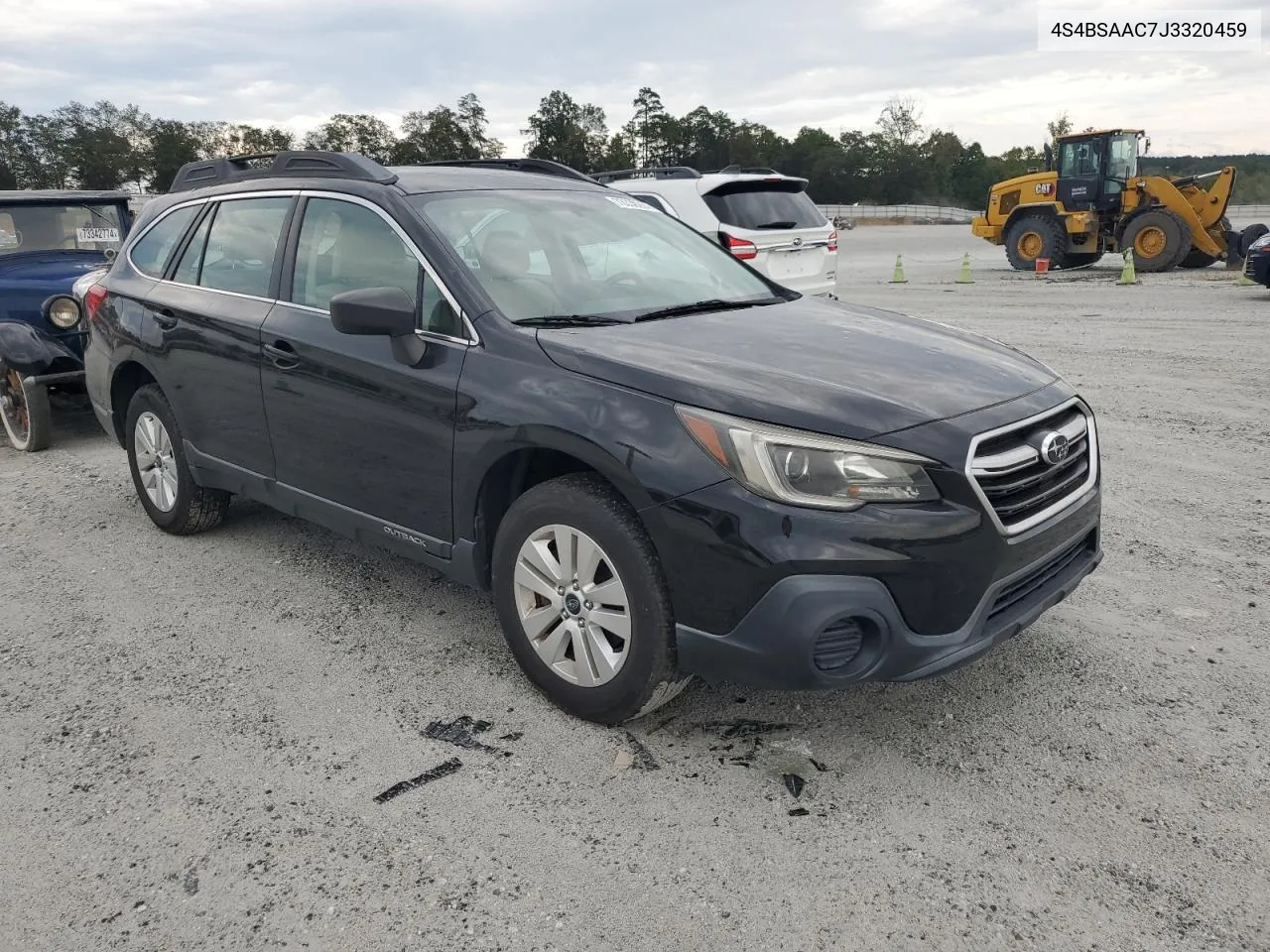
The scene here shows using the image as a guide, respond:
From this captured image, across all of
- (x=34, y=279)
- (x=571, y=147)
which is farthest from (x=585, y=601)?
(x=571, y=147)

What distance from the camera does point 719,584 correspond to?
2.75 metres

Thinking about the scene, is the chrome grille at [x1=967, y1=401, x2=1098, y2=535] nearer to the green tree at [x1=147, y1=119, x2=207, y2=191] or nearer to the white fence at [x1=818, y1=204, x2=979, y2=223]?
the white fence at [x1=818, y1=204, x2=979, y2=223]

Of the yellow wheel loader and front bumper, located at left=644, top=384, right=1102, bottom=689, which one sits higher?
the yellow wheel loader

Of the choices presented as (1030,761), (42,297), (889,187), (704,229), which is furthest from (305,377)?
(889,187)

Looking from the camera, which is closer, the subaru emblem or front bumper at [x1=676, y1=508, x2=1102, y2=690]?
front bumper at [x1=676, y1=508, x2=1102, y2=690]

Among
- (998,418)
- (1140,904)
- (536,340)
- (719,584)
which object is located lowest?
(1140,904)

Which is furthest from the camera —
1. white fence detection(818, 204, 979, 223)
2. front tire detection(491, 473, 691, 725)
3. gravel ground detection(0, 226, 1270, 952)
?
white fence detection(818, 204, 979, 223)

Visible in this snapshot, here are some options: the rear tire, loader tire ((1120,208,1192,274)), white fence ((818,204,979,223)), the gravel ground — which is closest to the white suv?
the gravel ground

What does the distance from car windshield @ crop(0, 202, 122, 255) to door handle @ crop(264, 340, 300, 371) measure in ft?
17.8

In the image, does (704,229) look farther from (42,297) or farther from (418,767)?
(418,767)

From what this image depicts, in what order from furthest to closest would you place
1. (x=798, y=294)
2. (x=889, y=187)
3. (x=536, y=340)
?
(x=889, y=187)
(x=798, y=294)
(x=536, y=340)

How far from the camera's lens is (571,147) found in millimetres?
103062

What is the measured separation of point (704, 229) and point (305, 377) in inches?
265

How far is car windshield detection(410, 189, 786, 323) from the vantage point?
3.57 m
